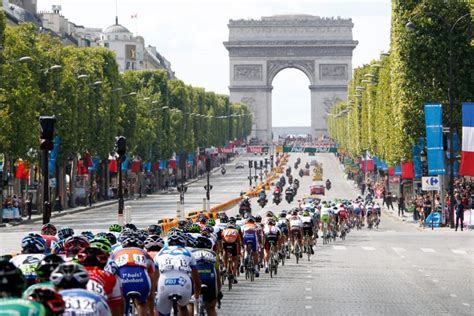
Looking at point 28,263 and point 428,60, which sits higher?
point 428,60

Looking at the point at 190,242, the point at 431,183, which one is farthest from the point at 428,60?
the point at 190,242

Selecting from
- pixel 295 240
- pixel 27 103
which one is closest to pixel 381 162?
pixel 27 103

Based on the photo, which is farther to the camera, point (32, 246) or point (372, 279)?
point (372, 279)

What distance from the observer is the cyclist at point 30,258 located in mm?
18047

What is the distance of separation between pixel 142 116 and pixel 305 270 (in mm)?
90792

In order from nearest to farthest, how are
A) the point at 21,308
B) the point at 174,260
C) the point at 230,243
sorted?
the point at 21,308
the point at 174,260
the point at 230,243

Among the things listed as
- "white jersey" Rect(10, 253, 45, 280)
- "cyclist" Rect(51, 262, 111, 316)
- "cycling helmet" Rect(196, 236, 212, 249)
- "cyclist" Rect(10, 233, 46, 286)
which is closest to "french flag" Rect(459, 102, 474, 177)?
"cycling helmet" Rect(196, 236, 212, 249)

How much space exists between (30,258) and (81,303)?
5122mm

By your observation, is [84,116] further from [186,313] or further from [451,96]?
[186,313]

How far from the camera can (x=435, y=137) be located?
6556cm

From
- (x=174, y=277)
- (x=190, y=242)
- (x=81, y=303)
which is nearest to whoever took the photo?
(x=81, y=303)

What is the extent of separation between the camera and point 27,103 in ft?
248

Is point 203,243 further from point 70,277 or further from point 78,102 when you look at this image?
point 78,102

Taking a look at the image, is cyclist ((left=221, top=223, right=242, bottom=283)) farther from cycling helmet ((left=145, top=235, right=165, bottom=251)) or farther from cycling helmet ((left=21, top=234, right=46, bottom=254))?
cycling helmet ((left=21, top=234, right=46, bottom=254))
